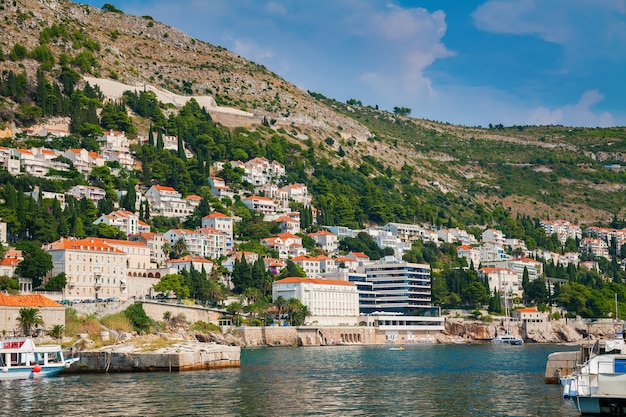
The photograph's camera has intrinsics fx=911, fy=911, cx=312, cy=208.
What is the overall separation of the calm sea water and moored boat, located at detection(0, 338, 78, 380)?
1.20 m

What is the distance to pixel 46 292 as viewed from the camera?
9675 centimetres

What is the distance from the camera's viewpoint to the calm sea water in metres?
39.8

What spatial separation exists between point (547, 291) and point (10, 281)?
3364 inches

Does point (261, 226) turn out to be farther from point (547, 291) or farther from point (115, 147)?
point (547, 291)

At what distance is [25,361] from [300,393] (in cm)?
2097

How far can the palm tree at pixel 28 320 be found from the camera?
7100cm

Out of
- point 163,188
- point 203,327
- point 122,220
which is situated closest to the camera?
point 203,327

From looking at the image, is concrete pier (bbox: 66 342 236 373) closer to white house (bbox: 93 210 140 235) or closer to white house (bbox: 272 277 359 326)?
white house (bbox: 272 277 359 326)

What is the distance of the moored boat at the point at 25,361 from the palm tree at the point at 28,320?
12285mm

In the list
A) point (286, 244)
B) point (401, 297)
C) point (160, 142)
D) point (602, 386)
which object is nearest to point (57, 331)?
point (602, 386)

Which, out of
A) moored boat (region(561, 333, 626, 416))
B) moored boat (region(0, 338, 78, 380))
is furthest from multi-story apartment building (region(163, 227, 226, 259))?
moored boat (region(561, 333, 626, 416))

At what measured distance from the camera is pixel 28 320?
2798 inches

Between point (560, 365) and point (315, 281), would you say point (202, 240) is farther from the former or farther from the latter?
point (560, 365)

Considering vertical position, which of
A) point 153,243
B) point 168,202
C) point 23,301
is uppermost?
point 168,202
